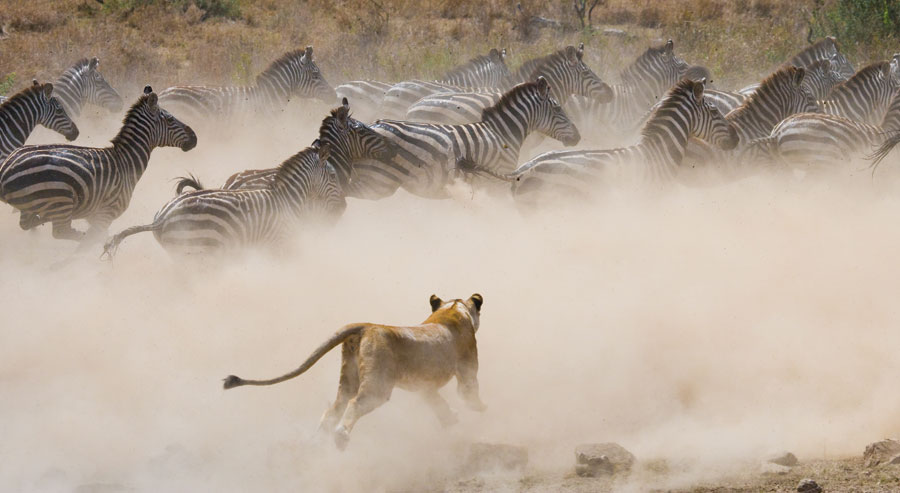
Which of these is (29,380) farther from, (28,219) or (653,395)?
(653,395)

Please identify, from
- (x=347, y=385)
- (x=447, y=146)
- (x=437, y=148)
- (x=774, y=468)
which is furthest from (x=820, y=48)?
(x=347, y=385)

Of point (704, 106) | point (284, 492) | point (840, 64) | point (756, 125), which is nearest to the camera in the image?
point (284, 492)

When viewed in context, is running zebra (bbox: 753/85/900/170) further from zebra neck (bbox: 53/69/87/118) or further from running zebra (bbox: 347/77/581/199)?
zebra neck (bbox: 53/69/87/118)

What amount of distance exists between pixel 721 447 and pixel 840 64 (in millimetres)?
13915

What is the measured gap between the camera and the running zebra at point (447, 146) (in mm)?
13992

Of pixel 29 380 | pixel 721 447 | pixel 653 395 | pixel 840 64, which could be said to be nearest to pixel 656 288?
pixel 653 395

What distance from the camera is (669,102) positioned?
13.9m

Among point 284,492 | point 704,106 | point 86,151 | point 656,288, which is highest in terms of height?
point 704,106

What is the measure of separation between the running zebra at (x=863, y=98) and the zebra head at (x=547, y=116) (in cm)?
444

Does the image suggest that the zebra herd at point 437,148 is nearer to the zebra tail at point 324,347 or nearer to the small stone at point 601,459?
the zebra tail at point 324,347

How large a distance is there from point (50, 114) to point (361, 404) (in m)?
9.56

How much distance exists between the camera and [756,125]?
53.2ft

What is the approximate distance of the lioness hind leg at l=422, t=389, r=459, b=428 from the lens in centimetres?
873

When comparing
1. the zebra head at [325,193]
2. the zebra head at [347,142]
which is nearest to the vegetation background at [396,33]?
the zebra head at [347,142]
